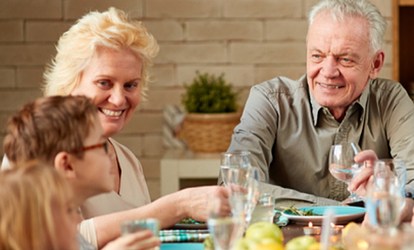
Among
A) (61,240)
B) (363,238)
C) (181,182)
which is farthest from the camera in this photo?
(181,182)

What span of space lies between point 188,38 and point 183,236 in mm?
2633

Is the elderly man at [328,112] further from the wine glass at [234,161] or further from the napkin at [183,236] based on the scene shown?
the napkin at [183,236]

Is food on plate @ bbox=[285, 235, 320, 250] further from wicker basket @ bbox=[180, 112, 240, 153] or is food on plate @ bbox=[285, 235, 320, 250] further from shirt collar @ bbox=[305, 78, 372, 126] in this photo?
wicker basket @ bbox=[180, 112, 240, 153]

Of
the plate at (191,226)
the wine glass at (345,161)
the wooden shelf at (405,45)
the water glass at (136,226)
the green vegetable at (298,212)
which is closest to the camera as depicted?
the water glass at (136,226)

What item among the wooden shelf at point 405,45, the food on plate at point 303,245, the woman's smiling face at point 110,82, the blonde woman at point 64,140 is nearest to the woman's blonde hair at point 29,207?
the blonde woman at point 64,140

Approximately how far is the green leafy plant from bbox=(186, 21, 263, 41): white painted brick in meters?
0.24

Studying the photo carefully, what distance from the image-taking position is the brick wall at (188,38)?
488 cm

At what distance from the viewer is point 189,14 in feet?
16.1

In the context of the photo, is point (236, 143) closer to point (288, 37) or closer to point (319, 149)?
point (319, 149)

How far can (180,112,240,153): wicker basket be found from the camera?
4.66 metres

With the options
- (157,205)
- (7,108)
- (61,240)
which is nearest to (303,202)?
(157,205)

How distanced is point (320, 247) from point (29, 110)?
652 mm

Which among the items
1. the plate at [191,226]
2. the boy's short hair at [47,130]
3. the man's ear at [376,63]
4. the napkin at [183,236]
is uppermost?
the man's ear at [376,63]

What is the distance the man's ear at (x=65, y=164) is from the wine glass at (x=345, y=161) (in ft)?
3.32
